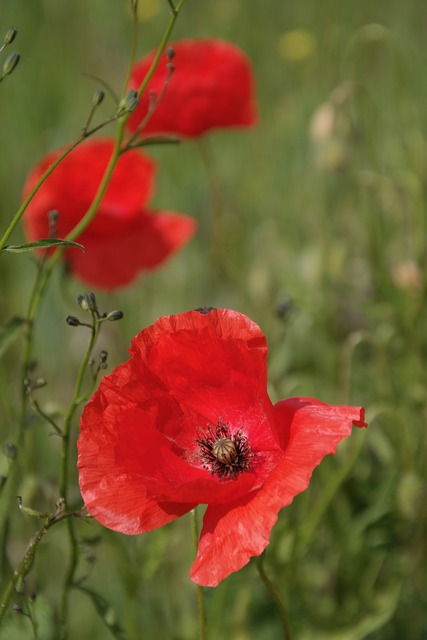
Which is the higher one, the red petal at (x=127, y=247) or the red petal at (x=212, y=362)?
the red petal at (x=212, y=362)

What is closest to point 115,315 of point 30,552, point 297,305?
point 30,552

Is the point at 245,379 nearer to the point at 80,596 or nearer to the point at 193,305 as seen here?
the point at 80,596

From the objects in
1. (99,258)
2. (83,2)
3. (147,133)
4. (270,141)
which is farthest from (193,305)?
(83,2)

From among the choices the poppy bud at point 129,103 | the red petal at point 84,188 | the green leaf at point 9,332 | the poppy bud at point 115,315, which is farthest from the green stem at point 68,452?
the red petal at point 84,188

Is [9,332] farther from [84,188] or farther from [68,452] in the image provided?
[84,188]

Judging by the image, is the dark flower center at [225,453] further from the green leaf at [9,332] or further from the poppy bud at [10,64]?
the poppy bud at [10,64]

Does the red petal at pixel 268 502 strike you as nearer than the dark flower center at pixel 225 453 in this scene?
Yes
